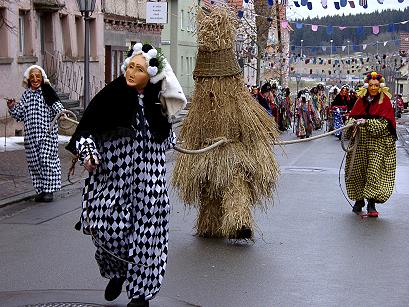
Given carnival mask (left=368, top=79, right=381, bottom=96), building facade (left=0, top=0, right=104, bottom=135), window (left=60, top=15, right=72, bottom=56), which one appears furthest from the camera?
window (left=60, top=15, right=72, bottom=56)

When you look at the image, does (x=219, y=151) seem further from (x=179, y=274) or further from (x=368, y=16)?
(x=368, y=16)

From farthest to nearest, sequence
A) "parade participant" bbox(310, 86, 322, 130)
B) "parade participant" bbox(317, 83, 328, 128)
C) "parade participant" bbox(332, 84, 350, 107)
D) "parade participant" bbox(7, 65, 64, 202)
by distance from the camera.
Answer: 1. "parade participant" bbox(317, 83, 328, 128)
2. "parade participant" bbox(310, 86, 322, 130)
3. "parade participant" bbox(332, 84, 350, 107)
4. "parade participant" bbox(7, 65, 64, 202)

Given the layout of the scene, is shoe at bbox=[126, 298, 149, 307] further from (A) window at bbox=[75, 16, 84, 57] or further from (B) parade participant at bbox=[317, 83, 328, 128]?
(B) parade participant at bbox=[317, 83, 328, 128]

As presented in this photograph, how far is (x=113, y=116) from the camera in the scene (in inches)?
270

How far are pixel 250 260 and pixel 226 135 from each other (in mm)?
1393

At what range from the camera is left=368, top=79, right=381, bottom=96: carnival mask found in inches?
474

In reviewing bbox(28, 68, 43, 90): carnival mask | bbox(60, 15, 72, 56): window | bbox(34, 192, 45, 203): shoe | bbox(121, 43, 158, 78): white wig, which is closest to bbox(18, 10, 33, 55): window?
bbox(60, 15, 72, 56): window

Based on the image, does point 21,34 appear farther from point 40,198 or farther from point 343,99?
point 40,198

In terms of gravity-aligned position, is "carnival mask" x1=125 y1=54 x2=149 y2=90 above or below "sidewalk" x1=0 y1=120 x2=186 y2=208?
above

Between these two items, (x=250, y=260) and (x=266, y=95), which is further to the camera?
(x=266, y=95)

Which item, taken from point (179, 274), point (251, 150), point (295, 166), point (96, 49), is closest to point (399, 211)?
point (251, 150)

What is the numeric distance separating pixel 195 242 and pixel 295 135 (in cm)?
2569

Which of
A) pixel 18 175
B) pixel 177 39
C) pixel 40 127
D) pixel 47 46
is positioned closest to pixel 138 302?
pixel 40 127

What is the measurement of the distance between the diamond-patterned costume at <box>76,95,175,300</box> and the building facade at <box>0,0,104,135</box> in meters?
16.6
